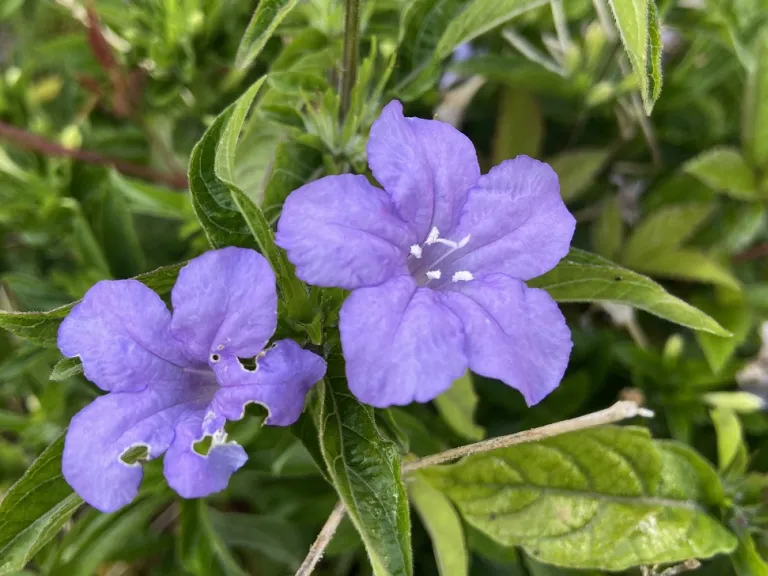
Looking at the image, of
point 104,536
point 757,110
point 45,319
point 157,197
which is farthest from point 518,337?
point 757,110

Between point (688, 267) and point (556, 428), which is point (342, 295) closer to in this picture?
point (556, 428)

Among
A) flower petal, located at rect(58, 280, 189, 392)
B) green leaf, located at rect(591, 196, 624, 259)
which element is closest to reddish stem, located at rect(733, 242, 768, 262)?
green leaf, located at rect(591, 196, 624, 259)

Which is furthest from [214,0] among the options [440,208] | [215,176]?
[440,208]

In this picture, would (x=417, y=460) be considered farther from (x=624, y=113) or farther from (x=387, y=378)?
(x=624, y=113)

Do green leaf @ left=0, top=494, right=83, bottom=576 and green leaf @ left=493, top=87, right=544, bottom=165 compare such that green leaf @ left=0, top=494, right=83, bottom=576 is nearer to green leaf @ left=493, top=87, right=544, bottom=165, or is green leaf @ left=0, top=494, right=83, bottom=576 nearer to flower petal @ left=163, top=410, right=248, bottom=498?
flower petal @ left=163, top=410, right=248, bottom=498

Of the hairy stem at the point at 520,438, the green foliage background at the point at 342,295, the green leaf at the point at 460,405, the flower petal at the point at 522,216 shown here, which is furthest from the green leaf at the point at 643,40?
the green leaf at the point at 460,405

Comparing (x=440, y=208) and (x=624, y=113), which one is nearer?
(x=440, y=208)

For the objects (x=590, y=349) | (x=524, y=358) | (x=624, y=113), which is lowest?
(x=590, y=349)
